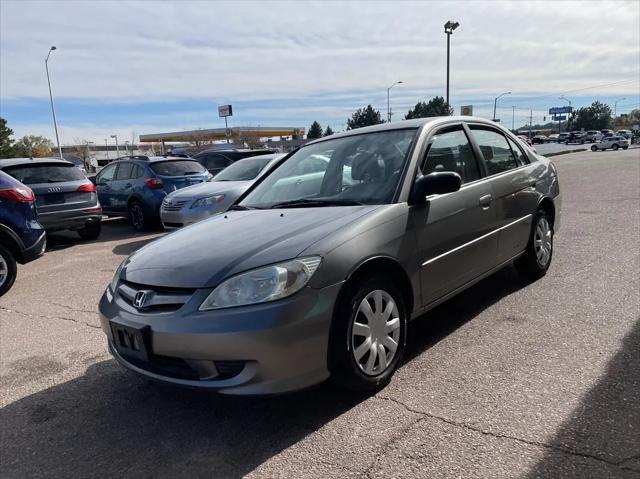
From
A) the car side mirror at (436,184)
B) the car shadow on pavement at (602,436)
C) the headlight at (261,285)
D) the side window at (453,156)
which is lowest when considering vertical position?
the car shadow on pavement at (602,436)

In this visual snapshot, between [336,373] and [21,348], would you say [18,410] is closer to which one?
[21,348]

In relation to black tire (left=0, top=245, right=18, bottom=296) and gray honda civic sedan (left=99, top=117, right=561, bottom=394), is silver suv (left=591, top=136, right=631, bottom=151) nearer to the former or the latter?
gray honda civic sedan (left=99, top=117, right=561, bottom=394)

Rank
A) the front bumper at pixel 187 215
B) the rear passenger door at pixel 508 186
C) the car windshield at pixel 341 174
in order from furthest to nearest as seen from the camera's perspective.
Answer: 1. the front bumper at pixel 187 215
2. the rear passenger door at pixel 508 186
3. the car windshield at pixel 341 174

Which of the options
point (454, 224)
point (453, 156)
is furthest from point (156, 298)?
point (453, 156)

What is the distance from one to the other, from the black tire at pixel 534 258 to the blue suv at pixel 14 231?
18.3 ft

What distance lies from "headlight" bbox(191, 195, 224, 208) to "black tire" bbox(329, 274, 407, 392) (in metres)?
5.81

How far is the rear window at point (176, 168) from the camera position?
10.9m

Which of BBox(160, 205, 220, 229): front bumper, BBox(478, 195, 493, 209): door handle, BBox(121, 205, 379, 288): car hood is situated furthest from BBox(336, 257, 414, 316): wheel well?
BBox(160, 205, 220, 229): front bumper

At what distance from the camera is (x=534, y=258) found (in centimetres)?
500

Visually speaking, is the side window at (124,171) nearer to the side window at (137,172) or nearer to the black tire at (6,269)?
the side window at (137,172)

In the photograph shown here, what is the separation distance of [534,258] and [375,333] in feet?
8.76

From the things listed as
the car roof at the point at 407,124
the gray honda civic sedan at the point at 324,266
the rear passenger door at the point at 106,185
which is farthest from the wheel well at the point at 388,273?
the rear passenger door at the point at 106,185

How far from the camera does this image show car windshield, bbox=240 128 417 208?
141 inches

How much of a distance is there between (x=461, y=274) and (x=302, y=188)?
4.52 feet
